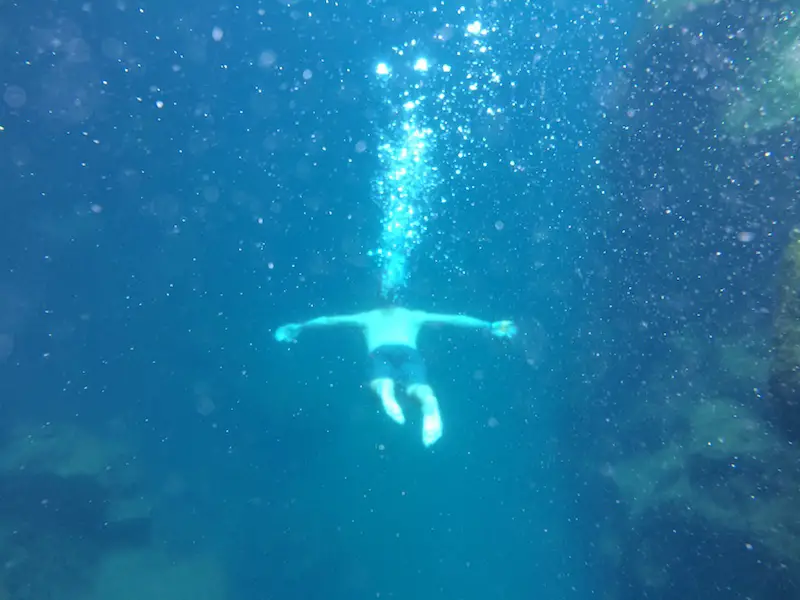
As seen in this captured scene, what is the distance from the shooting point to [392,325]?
910 cm

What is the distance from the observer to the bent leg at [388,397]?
780 cm

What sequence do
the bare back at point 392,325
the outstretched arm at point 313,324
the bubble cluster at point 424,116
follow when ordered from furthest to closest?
the bubble cluster at point 424,116 < the bare back at point 392,325 < the outstretched arm at point 313,324

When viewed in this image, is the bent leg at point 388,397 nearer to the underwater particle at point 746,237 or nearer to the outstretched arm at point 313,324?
the outstretched arm at point 313,324

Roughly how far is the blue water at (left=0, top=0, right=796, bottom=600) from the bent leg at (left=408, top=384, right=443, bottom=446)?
3.89 m

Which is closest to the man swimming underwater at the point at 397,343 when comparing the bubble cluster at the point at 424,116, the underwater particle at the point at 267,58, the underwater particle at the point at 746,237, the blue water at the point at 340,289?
the blue water at the point at 340,289

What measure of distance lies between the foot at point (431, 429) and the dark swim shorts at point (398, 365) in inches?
36.3

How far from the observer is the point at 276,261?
2445 centimetres

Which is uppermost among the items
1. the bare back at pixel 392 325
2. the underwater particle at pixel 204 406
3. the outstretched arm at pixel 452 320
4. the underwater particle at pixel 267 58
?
the underwater particle at pixel 267 58

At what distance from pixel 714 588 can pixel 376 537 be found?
1161cm

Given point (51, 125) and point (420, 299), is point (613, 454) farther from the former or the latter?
point (51, 125)

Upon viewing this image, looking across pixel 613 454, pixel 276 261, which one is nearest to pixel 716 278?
pixel 613 454

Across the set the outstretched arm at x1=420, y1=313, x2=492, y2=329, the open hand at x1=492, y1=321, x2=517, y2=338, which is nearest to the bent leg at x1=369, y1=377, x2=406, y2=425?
the outstretched arm at x1=420, y1=313, x2=492, y2=329

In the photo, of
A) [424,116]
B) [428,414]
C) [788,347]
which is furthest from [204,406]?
[788,347]

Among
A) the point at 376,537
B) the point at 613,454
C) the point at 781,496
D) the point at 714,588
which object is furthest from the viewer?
the point at 376,537
